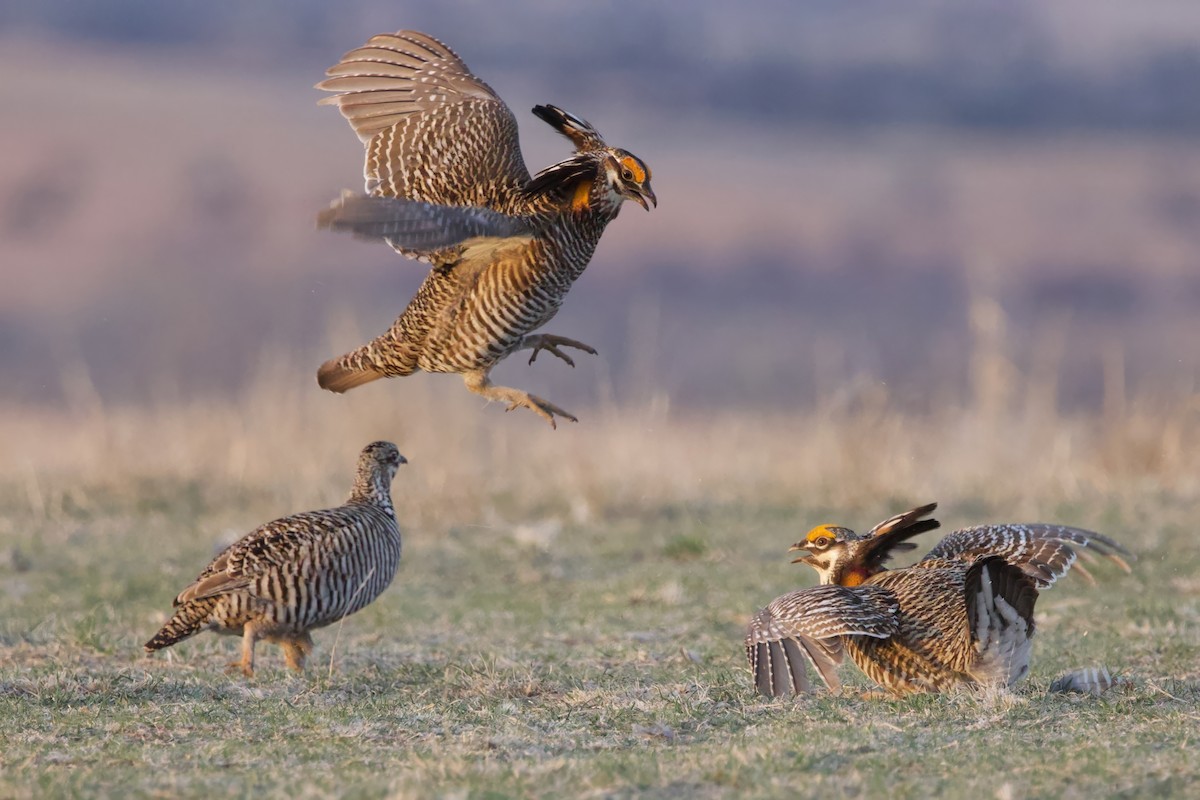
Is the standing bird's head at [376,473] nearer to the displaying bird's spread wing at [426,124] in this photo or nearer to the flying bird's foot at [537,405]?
the flying bird's foot at [537,405]

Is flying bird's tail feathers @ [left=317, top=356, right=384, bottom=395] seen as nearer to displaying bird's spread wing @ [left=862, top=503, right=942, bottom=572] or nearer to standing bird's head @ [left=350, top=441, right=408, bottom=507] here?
standing bird's head @ [left=350, top=441, right=408, bottom=507]

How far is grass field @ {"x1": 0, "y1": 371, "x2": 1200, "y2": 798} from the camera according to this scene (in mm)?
4598

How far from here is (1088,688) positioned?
555 centimetres

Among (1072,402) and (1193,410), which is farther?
(1072,402)

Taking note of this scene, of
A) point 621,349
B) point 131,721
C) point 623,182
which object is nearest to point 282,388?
point 623,182

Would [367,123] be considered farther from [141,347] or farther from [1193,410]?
[141,347]

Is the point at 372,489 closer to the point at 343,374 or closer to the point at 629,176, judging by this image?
the point at 343,374

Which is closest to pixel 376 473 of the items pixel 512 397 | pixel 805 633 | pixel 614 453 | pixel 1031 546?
pixel 512 397

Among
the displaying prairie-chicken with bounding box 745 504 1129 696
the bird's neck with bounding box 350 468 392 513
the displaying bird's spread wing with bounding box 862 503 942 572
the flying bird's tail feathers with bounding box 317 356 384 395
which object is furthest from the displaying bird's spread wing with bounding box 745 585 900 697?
the flying bird's tail feathers with bounding box 317 356 384 395

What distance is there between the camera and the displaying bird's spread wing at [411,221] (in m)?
5.60

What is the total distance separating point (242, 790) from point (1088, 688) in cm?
269

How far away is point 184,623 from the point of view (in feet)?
21.2

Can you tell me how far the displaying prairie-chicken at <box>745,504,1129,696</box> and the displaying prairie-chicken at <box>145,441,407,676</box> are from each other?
1743 millimetres

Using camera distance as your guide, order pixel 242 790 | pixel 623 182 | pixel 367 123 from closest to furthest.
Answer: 1. pixel 242 790
2. pixel 623 182
3. pixel 367 123
